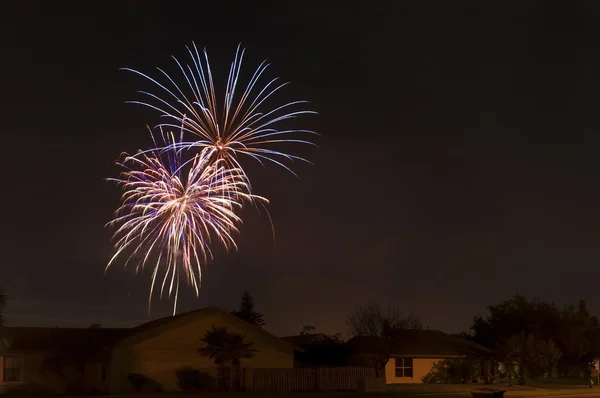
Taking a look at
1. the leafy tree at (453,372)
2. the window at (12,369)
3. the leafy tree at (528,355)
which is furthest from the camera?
the leafy tree at (453,372)

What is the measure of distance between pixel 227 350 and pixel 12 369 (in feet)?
43.1

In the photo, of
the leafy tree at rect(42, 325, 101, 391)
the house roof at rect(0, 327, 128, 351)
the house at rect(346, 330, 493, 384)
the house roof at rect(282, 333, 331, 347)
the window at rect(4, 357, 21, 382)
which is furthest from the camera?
the house roof at rect(282, 333, 331, 347)

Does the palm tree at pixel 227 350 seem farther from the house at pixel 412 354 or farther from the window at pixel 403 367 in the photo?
the window at pixel 403 367

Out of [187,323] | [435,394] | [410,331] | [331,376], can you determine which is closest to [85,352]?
[187,323]

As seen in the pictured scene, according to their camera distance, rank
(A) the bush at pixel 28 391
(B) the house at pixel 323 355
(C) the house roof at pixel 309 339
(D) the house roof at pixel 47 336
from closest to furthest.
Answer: (A) the bush at pixel 28 391
(D) the house roof at pixel 47 336
(B) the house at pixel 323 355
(C) the house roof at pixel 309 339

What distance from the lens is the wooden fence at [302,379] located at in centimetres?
4331

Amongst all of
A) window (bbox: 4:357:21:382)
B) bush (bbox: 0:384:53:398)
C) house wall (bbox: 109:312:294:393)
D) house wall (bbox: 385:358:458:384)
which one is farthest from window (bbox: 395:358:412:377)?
window (bbox: 4:357:21:382)

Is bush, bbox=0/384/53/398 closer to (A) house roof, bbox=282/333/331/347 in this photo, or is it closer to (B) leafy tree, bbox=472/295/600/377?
(A) house roof, bbox=282/333/331/347

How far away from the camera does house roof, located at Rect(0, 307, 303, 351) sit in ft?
147

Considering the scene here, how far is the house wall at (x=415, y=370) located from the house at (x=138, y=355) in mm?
10265

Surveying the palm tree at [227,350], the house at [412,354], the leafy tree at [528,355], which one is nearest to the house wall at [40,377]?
the palm tree at [227,350]

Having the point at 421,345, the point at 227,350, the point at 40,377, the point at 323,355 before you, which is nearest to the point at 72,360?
the point at 40,377

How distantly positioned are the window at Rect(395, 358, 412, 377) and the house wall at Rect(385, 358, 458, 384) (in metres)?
0.26

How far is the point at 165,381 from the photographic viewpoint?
44.0 metres
